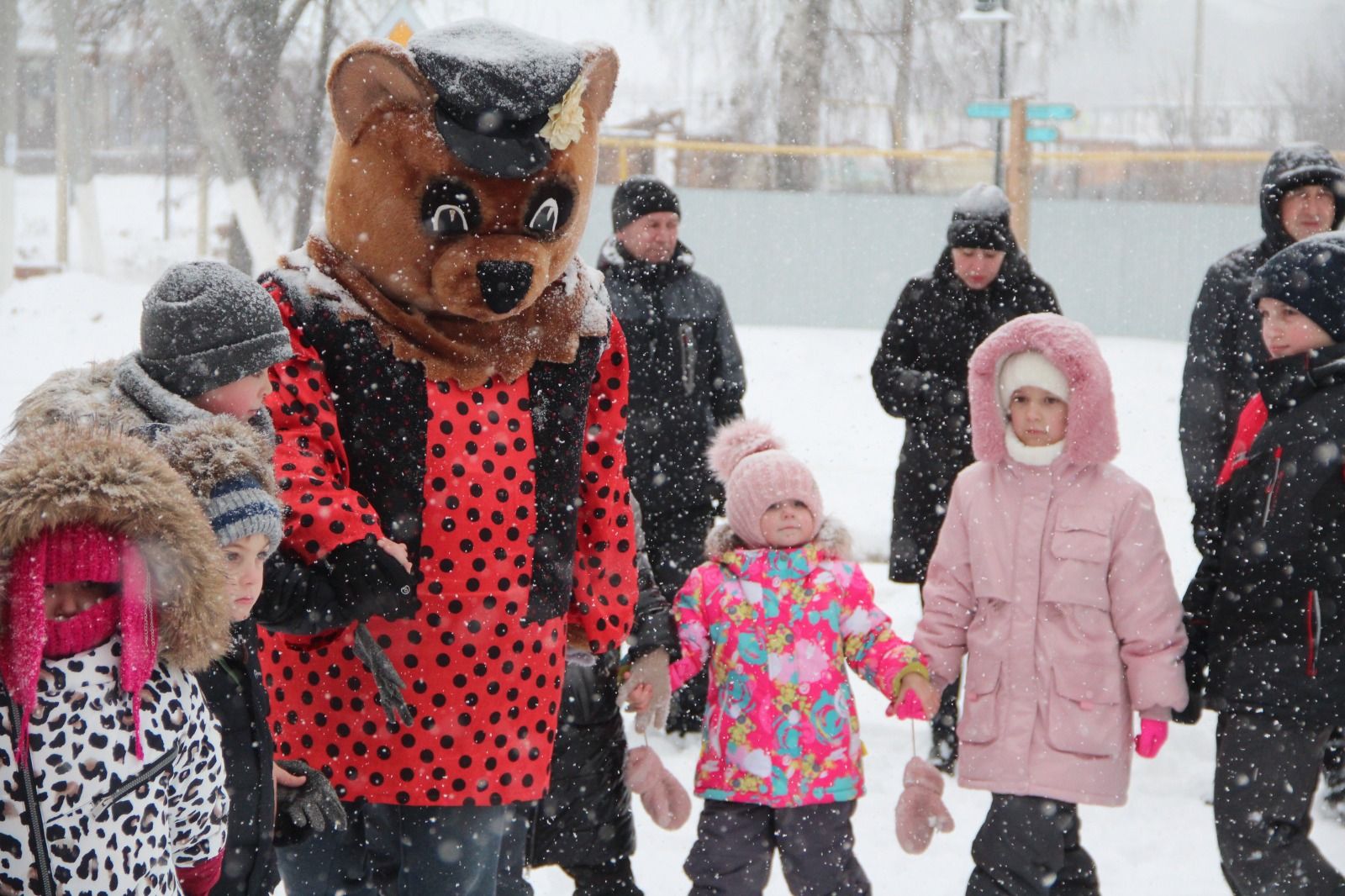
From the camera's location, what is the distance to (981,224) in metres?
4.78

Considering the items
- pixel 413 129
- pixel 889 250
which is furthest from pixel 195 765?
pixel 889 250

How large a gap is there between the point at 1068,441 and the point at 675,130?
14.8m

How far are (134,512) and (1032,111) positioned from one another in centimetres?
832

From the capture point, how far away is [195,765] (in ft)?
6.27

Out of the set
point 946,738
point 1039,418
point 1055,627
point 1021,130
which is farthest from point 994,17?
point 1055,627

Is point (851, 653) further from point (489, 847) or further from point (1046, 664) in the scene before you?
point (489, 847)

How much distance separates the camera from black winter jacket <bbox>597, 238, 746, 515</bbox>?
17.0ft

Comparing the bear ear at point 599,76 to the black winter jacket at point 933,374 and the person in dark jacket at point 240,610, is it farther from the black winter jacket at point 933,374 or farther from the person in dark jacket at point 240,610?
the black winter jacket at point 933,374

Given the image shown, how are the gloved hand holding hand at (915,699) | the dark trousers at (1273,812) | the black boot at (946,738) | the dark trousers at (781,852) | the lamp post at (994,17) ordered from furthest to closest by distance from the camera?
the lamp post at (994,17) → the black boot at (946,738) → the dark trousers at (781,852) → the gloved hand holding hand at (915,699) → the dark trousers at (1273,812)

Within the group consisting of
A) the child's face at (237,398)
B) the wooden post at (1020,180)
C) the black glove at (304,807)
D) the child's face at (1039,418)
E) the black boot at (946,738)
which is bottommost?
the black boot at (946,738)

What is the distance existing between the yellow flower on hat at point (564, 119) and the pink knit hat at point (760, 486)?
114cm

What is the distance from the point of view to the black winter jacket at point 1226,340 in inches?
170

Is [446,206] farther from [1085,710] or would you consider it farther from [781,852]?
[1085,710]

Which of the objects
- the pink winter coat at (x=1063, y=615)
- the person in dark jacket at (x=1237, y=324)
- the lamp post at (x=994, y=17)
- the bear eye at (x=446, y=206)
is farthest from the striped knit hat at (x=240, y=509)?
the lamp post at (x=994, y=17)
